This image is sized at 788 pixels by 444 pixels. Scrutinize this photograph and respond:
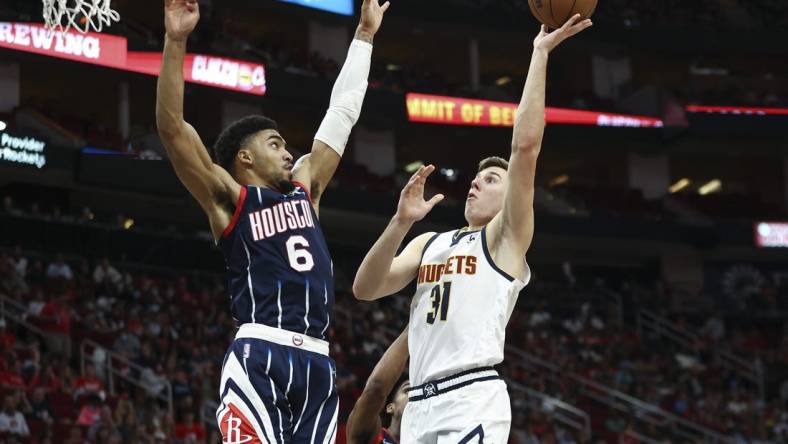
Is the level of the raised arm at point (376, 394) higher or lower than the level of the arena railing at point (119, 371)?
higher

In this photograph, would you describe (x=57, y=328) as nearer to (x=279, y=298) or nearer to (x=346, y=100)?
(x=346, y=100)

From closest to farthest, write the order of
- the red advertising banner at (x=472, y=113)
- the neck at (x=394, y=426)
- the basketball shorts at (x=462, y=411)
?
1. the basketball shorts at (x=462, y=411)
2. the neck at (x=394, y=426)
3. the red advertising banner at (x=472, y=113)

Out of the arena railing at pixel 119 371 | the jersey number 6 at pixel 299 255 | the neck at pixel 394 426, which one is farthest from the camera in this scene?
the arena railing at pixel 119 371

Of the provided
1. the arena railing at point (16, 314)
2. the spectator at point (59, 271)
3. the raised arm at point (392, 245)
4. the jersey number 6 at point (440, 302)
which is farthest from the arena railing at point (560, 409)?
the jersey number 6 at point (440, 302)

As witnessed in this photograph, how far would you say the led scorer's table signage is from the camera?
21.5m

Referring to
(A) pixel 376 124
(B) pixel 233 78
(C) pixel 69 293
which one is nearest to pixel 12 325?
(C) pixel 69 293

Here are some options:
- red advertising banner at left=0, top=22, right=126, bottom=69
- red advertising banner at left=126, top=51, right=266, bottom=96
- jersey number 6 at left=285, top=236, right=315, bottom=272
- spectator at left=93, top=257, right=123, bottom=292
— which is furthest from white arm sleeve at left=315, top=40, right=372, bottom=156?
red advertising banner at left=126, top=51, right=266, bottom=96

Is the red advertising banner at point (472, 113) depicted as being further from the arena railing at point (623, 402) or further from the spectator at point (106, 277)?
the spectator at point (106, 277)

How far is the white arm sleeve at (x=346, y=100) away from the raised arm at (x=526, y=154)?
2.71ft

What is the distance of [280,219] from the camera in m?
5.46

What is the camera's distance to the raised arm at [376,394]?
6734mm

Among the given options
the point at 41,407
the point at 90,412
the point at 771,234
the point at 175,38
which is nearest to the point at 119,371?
the point at 90,412

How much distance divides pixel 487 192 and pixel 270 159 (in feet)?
4.34

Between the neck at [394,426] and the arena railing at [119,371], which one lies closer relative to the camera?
the neck at [394,426]
